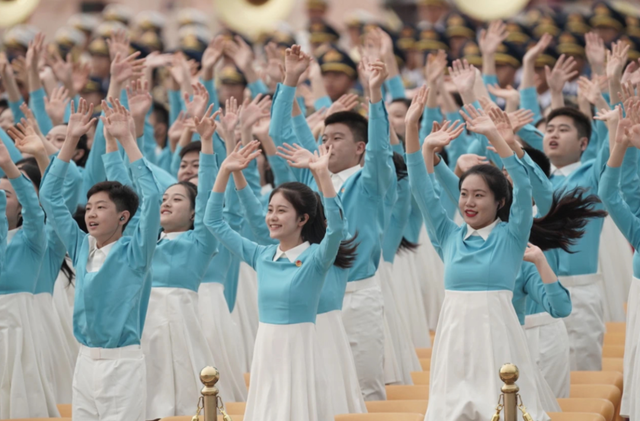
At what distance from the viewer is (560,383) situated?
526 centimetres

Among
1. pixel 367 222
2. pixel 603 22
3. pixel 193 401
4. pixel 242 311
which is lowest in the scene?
pixel 193 401

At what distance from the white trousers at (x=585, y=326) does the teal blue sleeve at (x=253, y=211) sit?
5.68ft

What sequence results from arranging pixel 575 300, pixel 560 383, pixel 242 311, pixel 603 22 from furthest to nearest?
pixel 603 22
pixel 242 311
pixel 575 300
pixel 560 383

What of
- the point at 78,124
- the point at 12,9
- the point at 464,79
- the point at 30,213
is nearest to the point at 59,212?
the point at 30,213

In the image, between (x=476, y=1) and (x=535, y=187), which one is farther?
(x=476, y=1)

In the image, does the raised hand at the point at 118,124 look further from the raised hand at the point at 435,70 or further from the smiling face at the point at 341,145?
the raised hand at the point at 435,70

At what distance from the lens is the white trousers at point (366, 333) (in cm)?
541

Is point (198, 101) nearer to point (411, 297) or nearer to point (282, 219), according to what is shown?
point (282, 219)

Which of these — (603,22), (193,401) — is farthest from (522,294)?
(603,22)

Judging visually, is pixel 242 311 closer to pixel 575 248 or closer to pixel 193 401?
pixel 193 401

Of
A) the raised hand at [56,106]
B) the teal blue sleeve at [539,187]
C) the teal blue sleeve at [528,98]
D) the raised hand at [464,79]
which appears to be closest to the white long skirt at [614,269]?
the teal blue sleeve at [528,98]

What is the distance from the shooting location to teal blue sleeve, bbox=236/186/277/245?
17.2 ft

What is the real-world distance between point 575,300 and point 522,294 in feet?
2.98

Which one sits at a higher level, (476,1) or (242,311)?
(476,1)
